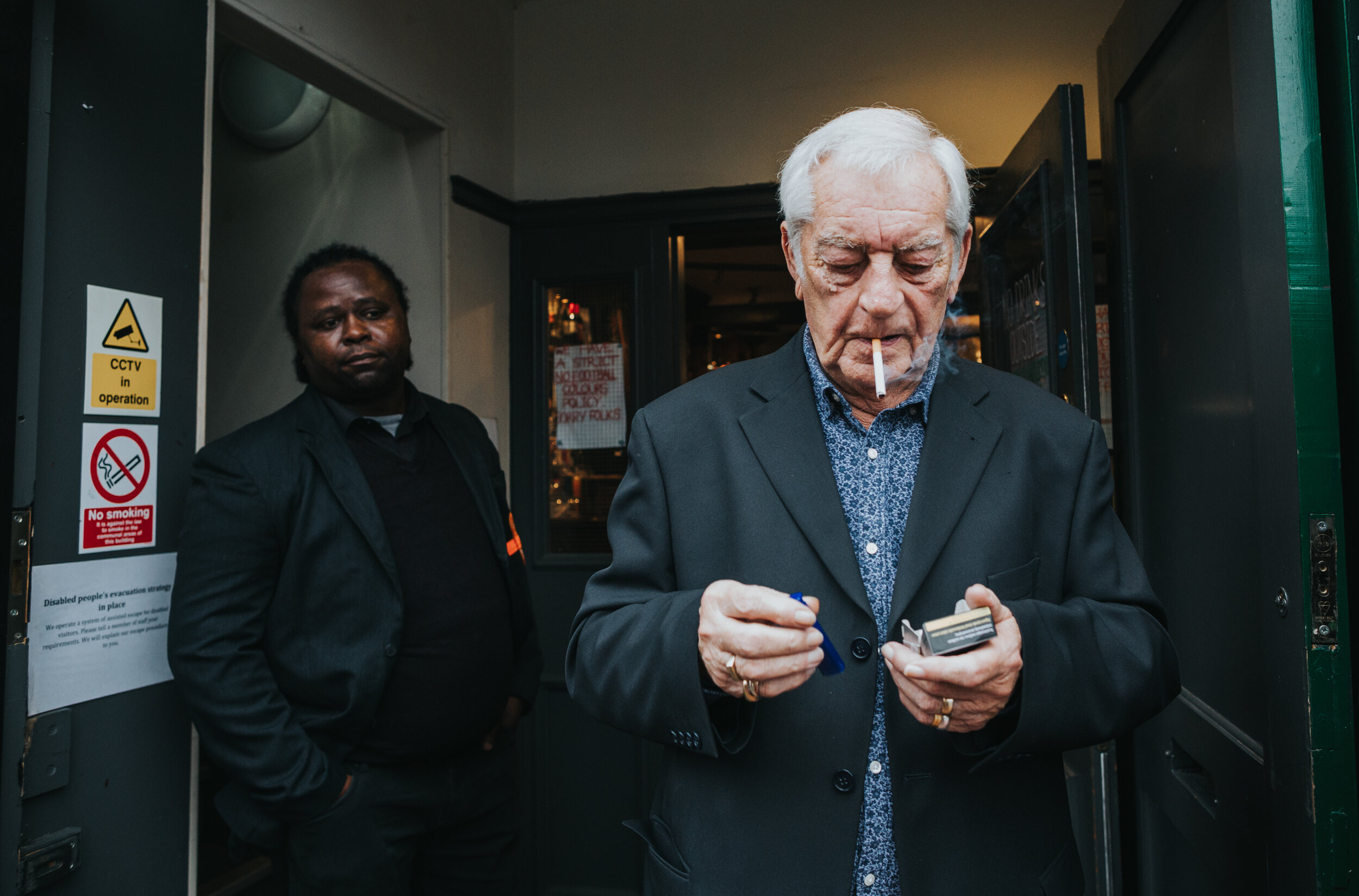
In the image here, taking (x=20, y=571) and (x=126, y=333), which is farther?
(x=126, y=333)

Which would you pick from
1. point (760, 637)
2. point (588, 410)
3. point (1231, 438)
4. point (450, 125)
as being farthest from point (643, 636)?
point (450, 125)

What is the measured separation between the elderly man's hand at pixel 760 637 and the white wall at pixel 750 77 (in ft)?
8.49

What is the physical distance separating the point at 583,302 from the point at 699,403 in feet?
7.06

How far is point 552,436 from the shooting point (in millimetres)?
3443

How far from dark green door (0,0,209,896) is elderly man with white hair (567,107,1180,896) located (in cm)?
110

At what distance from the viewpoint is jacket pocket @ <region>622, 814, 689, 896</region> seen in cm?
125

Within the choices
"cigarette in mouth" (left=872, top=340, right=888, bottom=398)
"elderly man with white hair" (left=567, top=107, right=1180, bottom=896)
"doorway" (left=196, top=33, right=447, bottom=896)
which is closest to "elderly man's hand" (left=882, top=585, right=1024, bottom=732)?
"elderly man with white hair" (left=567, top=107, right=1180, bottom=896)

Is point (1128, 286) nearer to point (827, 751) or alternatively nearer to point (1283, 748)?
point (1283, 748)

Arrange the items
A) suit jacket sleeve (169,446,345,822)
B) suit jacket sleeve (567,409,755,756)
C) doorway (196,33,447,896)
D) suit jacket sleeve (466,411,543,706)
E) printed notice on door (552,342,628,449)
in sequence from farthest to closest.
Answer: printed notice on door (552,342,628,449) → doorway (196,33,447,896) → suit jacket sleeve (466,411,543,706) → suit jacket sleeve (169,446,345,822) → suit jacket sleeve (567,409,755,756)

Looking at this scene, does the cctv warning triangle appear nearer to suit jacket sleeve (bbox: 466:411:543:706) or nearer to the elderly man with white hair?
suit jacket sleeve (bbox: 466:411:543:706)

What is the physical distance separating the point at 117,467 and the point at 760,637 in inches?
60.0

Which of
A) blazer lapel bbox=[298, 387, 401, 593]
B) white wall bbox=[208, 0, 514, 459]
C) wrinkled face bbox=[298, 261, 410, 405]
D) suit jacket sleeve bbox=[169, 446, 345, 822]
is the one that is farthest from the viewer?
white wall bbox=[208, 0, 514, 459]

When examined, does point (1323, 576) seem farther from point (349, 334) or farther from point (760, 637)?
point (349, 334)

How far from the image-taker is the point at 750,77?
11.0 feet
